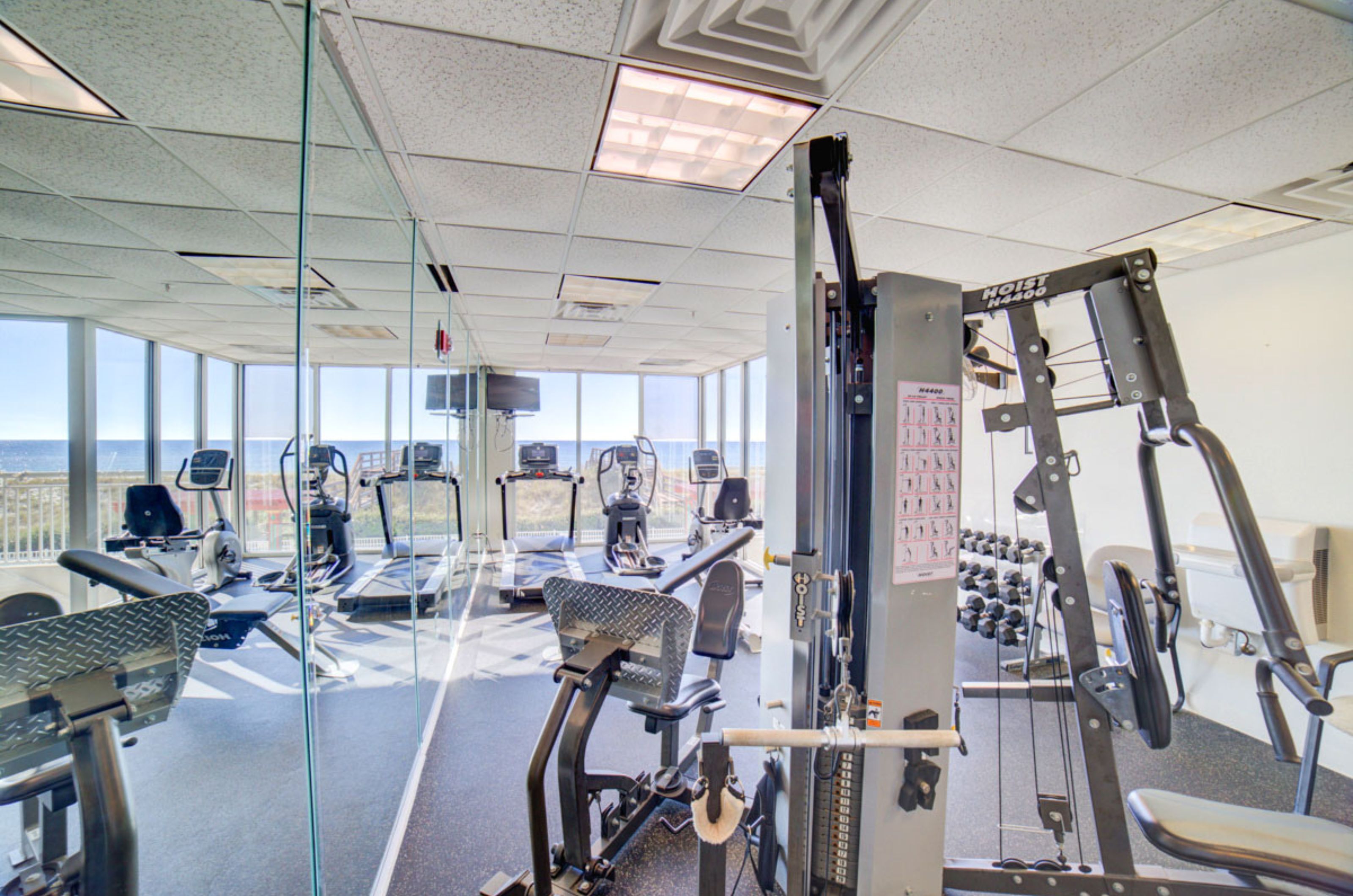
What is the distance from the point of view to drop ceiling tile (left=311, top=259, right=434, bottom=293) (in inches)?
115

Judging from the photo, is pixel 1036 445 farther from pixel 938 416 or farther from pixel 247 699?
pixel 247 699

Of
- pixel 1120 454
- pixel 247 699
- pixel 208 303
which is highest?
pixel 208 303

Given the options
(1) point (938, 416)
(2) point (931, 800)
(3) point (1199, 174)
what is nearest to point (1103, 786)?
(2) point (931, 800)

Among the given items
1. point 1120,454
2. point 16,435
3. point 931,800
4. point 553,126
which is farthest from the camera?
point 1120,454

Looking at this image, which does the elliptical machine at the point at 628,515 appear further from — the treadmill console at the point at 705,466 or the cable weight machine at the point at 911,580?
the cable weight machine at the point at 911,580

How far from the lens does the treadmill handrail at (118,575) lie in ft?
2.68

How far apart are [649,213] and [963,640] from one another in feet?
13.1

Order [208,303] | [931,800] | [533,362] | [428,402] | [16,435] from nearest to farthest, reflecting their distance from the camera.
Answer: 1. [16,435]
2. [208,303]
3. [931,800]
4. [428,402]
5. [533,362]

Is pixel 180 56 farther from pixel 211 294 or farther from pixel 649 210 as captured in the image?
pixel 649 210

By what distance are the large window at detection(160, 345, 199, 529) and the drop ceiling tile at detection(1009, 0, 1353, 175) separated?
252 centimetres

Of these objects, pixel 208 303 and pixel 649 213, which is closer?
pixel 208 303

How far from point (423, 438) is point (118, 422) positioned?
257 cm

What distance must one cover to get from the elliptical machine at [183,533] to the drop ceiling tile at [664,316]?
3.22 metres

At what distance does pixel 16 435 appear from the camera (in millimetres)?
673
